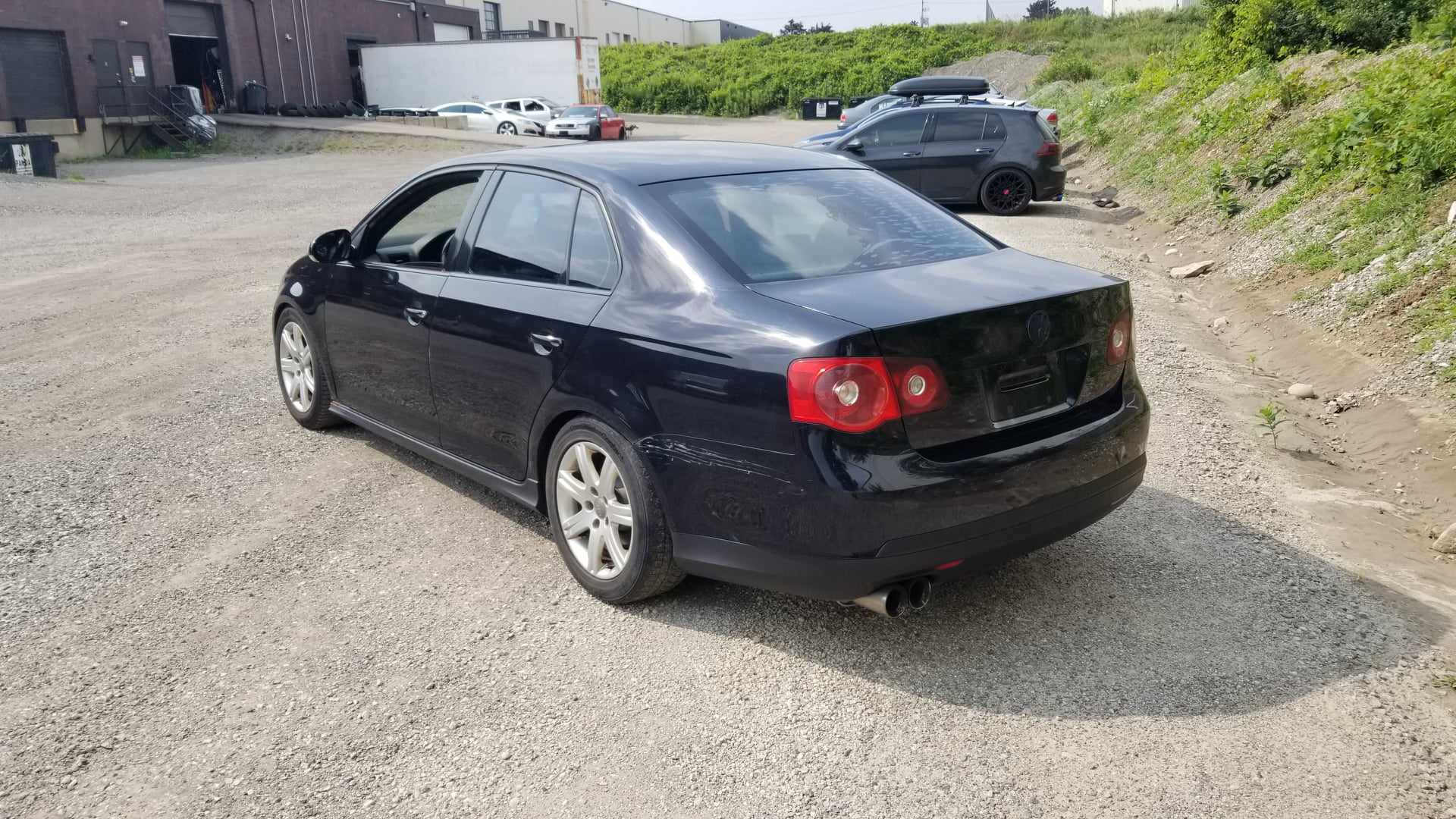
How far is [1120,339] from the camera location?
13.0 ft

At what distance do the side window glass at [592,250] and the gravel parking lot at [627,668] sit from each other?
1163mm

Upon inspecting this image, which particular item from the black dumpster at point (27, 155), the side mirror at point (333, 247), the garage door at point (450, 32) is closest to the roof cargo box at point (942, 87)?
the black dumpster at point (27, 155)

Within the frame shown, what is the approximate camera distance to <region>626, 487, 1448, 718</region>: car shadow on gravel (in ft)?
11.5

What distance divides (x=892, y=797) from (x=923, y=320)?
4.48 feet

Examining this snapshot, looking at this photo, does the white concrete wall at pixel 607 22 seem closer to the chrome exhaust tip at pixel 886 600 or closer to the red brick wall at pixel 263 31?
the red brick wall at pixel 263 31

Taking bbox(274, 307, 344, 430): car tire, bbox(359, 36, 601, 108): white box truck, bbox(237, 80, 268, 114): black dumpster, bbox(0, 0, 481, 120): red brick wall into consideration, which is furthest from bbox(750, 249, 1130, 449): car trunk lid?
bbox(359, 36, 601, 108): white box truck

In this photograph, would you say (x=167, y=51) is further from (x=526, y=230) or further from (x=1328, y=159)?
(x=526, y=230)

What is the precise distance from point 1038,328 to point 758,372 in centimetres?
93

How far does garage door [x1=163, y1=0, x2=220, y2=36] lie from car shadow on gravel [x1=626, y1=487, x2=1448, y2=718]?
1640 inches

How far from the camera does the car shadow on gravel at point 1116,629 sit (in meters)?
3.49

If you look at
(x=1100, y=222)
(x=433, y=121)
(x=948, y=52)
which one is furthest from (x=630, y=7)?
(x=1100, y=222)

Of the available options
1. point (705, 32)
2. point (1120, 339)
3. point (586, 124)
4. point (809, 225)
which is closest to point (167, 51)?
point (586, 124)

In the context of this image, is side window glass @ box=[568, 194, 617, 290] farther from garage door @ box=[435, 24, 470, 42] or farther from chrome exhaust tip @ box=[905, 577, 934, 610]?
garage door @ box=[435, 24, 470, 42]

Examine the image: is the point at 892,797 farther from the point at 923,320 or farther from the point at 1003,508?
the point at 923,320
